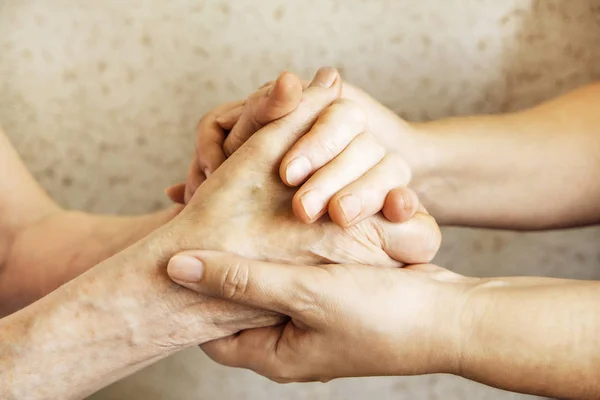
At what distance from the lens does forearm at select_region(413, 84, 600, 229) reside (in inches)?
37.7

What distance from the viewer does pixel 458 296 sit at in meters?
0.73

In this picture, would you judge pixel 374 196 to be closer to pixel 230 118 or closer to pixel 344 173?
pixel 344 173

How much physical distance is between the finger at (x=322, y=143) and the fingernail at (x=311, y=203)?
0.03 m

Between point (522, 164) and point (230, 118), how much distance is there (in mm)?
493

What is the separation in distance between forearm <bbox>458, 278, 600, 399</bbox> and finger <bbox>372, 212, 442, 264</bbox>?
0.10m

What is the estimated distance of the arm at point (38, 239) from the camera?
99cm

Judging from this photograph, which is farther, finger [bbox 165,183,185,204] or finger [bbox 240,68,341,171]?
finger [bbox 165,183,185,204]

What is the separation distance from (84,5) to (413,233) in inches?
36.0

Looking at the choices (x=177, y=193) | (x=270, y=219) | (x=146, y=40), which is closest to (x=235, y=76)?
(x=146, y=40)

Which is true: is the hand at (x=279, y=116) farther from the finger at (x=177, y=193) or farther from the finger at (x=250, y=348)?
the finger at (x=250, y=348)

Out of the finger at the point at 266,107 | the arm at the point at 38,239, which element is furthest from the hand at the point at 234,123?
the arm at the point at 38,239

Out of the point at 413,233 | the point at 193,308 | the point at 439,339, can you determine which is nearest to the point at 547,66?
the point at 413,233

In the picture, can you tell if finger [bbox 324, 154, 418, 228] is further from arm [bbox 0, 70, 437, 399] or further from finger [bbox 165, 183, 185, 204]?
finger [bbox 165, 183, 185, 204]

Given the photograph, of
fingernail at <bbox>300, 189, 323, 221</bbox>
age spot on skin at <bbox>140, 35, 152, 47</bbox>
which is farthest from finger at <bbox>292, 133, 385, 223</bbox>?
age spot on skin at <bbox>140, 35, 152, 47</bbox>
